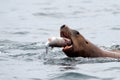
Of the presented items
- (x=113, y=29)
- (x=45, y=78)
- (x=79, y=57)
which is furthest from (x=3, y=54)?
(x=113, y=29)

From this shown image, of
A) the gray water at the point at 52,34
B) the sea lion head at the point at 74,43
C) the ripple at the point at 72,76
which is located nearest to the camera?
the ripple at the point at 72,76

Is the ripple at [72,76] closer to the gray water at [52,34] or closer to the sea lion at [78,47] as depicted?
the gray water at [52,34]

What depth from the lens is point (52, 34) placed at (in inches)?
689

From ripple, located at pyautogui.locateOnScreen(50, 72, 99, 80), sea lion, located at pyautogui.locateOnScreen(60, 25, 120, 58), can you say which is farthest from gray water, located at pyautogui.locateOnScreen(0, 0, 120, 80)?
sea lion, located at pyautogui.locateOnScreen(60, 25, 120, 58)

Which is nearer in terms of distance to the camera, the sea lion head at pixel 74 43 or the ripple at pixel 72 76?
the ripple at pixel 72 76

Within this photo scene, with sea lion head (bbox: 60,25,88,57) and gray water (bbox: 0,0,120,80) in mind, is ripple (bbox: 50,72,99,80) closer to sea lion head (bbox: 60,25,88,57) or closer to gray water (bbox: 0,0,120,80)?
gray water (bbox: 0,0,120,80)

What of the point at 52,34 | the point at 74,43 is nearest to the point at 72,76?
the point at 74,43

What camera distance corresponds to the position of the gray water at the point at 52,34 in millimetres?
10750

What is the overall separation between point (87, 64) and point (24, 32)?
6.81 m

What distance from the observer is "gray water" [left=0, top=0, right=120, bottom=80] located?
10750mm

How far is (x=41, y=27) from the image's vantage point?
63.8 feet

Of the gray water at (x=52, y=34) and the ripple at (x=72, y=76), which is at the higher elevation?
the gray water at (x=52, y=34)

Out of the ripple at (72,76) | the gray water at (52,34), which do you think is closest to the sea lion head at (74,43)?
the gray water at (52,34)

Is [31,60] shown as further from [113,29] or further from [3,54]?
[113,29]
